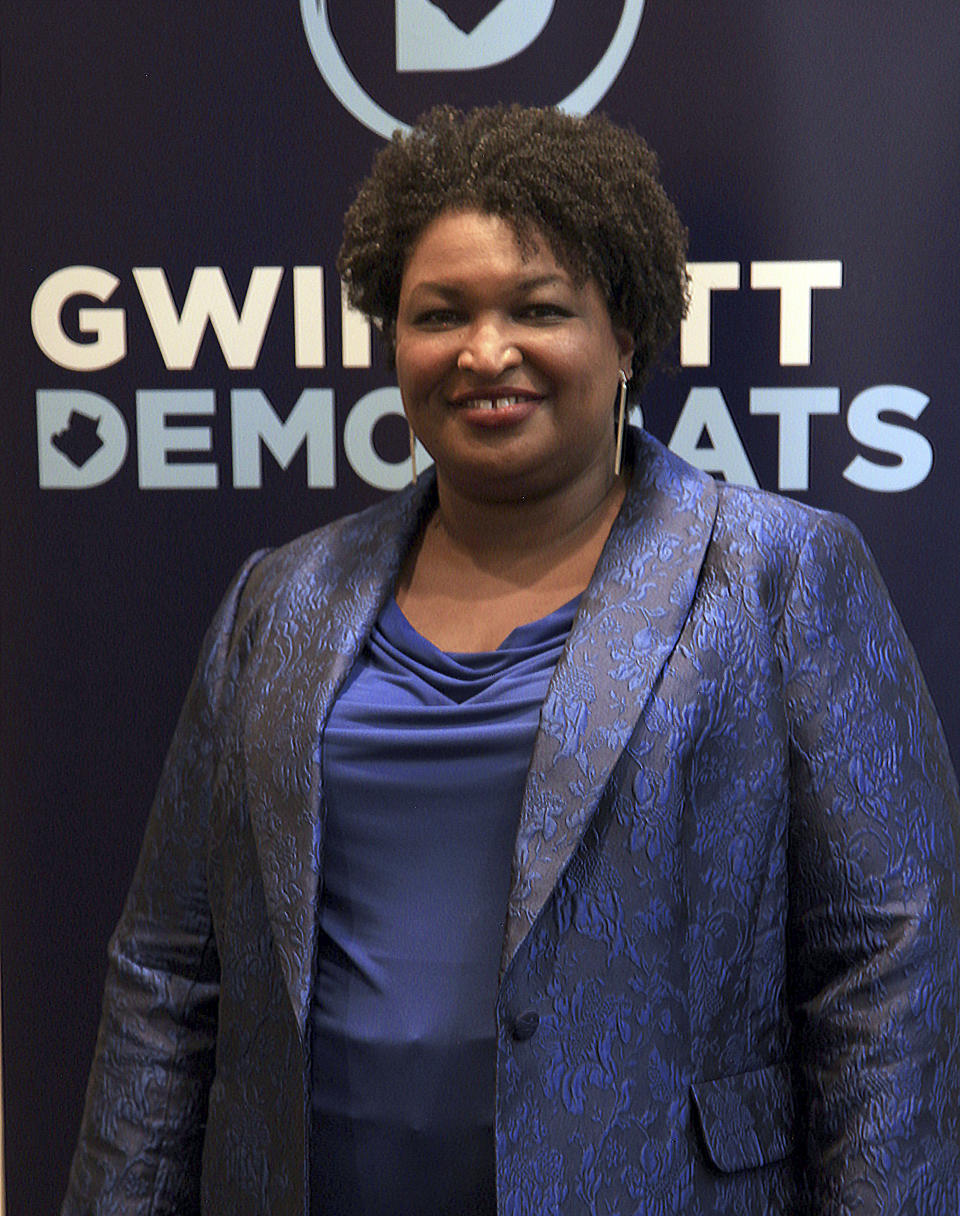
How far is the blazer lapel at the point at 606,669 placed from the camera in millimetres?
1427

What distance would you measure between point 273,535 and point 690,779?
98cm

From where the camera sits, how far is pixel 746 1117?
148 cm

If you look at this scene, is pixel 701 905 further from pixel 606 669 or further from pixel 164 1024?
pixel 164 1024

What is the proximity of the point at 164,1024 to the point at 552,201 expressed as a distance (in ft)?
A: 3.47

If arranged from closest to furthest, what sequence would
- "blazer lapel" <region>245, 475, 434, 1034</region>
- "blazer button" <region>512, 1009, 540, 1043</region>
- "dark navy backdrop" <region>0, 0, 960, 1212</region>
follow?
"blazer button" <region>512, 1009, 540, 1043</region> → "blazer lapel" <region>245, 475, 434, 1034</region> → "dark navy backdrop" <region>0, 0, 960, 1212</region>

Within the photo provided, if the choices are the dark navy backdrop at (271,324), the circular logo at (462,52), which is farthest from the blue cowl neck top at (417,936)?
the circular logo at (462,52)

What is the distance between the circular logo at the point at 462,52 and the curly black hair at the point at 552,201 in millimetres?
417

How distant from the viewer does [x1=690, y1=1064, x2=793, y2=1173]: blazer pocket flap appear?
4.78ft

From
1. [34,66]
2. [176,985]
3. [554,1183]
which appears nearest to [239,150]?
[34,66]

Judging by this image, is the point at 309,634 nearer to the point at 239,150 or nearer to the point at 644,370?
the point at 644,370

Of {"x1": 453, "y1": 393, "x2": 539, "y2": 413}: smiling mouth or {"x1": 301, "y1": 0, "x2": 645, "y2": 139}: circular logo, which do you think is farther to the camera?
A: {"x1": 301, "y1": 0, "x2": 645, "y2": 139}: circular logo

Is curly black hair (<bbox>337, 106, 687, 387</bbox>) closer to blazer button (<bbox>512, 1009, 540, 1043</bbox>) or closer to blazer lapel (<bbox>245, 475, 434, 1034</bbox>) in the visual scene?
blazer lapel (<bbox>245, 475, 434, 1034</bbox>)

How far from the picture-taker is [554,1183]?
1.42m

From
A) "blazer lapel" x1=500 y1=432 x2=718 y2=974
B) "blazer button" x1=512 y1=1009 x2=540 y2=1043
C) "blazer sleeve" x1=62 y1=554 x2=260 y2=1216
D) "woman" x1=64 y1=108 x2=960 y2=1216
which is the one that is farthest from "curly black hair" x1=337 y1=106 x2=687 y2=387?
"blazer button" x1=512 y1=1009 x2=540 y2=1043
